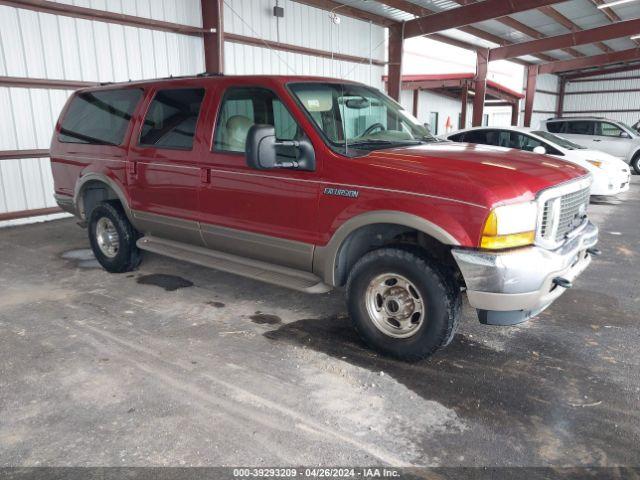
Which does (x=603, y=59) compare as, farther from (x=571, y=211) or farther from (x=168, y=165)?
(x=168, y=165)

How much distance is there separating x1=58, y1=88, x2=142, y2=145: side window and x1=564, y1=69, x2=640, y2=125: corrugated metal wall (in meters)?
33.1

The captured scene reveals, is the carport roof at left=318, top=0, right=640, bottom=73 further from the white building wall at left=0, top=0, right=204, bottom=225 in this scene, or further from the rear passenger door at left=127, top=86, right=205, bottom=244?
the rear passenger door at left=127, top=86, right=205, bottom=244


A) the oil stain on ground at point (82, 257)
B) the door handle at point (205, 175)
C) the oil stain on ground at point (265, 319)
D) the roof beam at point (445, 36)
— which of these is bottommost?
the oil stain on ground at point (265, 319)

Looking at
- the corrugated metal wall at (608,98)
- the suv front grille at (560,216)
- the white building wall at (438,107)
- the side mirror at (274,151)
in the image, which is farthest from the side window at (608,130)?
the corrugated metal wall at (608,98)

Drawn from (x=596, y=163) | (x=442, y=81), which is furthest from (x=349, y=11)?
(x=596, y=163)

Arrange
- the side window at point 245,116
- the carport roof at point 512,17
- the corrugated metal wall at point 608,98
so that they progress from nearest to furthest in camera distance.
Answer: the side window at point 245,116, the carport roof at point 512,17, the corrugated metal wall at point 608,98

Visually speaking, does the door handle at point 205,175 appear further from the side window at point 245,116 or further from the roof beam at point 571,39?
the roof beam at point 571,39

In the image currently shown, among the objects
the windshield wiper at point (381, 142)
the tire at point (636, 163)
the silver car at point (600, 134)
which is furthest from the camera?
the tire at point (636, 163)

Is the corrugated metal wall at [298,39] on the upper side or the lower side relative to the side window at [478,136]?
upper

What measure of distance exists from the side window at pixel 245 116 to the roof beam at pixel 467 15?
34.6ft

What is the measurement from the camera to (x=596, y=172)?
9867mm

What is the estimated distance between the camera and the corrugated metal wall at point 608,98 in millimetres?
30094

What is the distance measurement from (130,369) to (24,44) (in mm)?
7166

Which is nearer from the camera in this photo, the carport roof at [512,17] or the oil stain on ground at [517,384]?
the oil stain on ground at [517,384]
